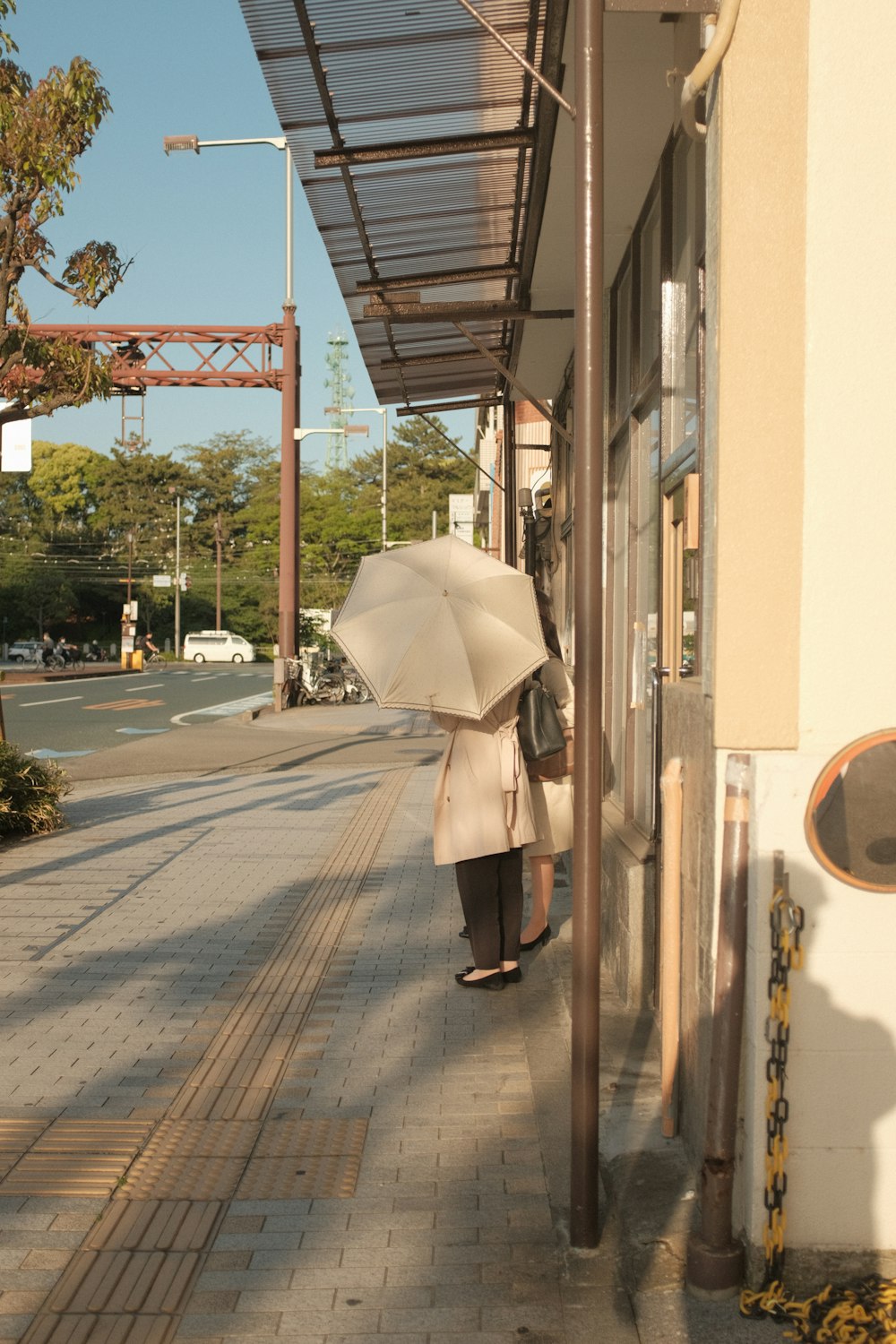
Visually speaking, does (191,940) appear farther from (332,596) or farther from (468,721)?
(332,596)

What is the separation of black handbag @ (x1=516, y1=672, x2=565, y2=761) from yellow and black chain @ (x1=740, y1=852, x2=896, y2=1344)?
260cm

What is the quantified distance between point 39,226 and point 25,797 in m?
4.18

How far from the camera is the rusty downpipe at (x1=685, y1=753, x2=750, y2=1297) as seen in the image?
3266 millimetres

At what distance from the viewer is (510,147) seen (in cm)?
575

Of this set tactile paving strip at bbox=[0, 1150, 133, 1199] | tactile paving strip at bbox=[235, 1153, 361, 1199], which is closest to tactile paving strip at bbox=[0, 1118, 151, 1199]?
tactile paving strip at bbox=[0, 1150, 133, 1199]

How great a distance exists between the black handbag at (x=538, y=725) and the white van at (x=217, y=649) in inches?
3040

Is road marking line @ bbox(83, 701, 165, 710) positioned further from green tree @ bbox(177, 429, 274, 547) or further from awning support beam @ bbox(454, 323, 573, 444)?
green tree @ bbox(177, 429, 274, 547)

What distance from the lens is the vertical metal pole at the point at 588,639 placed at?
346 centimetres

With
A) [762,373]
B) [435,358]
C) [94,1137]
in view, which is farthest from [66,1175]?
[435,358]

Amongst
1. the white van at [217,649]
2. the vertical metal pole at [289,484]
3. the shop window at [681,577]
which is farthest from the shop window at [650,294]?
the white van at [217,649]

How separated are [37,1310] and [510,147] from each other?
181 inches

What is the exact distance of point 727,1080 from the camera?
3262 mm

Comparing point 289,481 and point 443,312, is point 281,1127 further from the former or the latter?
point 289,481

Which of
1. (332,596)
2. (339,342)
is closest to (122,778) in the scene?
(332,596)
